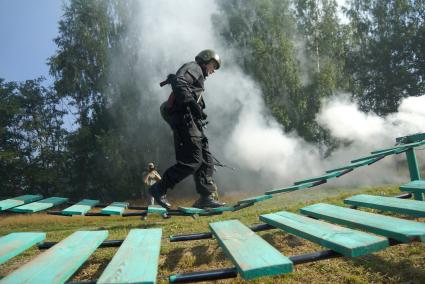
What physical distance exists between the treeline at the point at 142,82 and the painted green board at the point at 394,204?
706 inches

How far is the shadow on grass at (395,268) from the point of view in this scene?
236 cm

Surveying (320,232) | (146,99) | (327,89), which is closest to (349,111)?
(327,89)

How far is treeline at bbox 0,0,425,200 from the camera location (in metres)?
21.3

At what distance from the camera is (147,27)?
22406 millimetres

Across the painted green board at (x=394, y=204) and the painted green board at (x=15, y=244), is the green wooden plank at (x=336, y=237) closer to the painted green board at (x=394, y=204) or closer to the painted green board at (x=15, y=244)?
the painted green board at (x=394, y=204)

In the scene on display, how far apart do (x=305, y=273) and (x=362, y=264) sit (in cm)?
43

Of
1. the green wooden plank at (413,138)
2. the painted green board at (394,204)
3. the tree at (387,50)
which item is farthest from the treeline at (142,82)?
the painted green board at (394,204)

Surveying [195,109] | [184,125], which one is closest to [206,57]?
[195,109]

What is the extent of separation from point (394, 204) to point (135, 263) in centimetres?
155

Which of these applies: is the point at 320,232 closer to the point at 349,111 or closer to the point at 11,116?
the point at 349,111

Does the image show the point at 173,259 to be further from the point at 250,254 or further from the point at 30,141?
the point at 30,141

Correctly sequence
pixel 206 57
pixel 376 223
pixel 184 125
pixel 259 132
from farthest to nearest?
pixel 259 132 < pixel 206 57 < pixel 184 125 < pixel 376 223

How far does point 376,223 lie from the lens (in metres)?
1.71

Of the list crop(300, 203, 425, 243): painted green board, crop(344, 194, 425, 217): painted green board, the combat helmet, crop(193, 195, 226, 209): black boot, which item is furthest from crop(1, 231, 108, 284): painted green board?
the combat helmet
